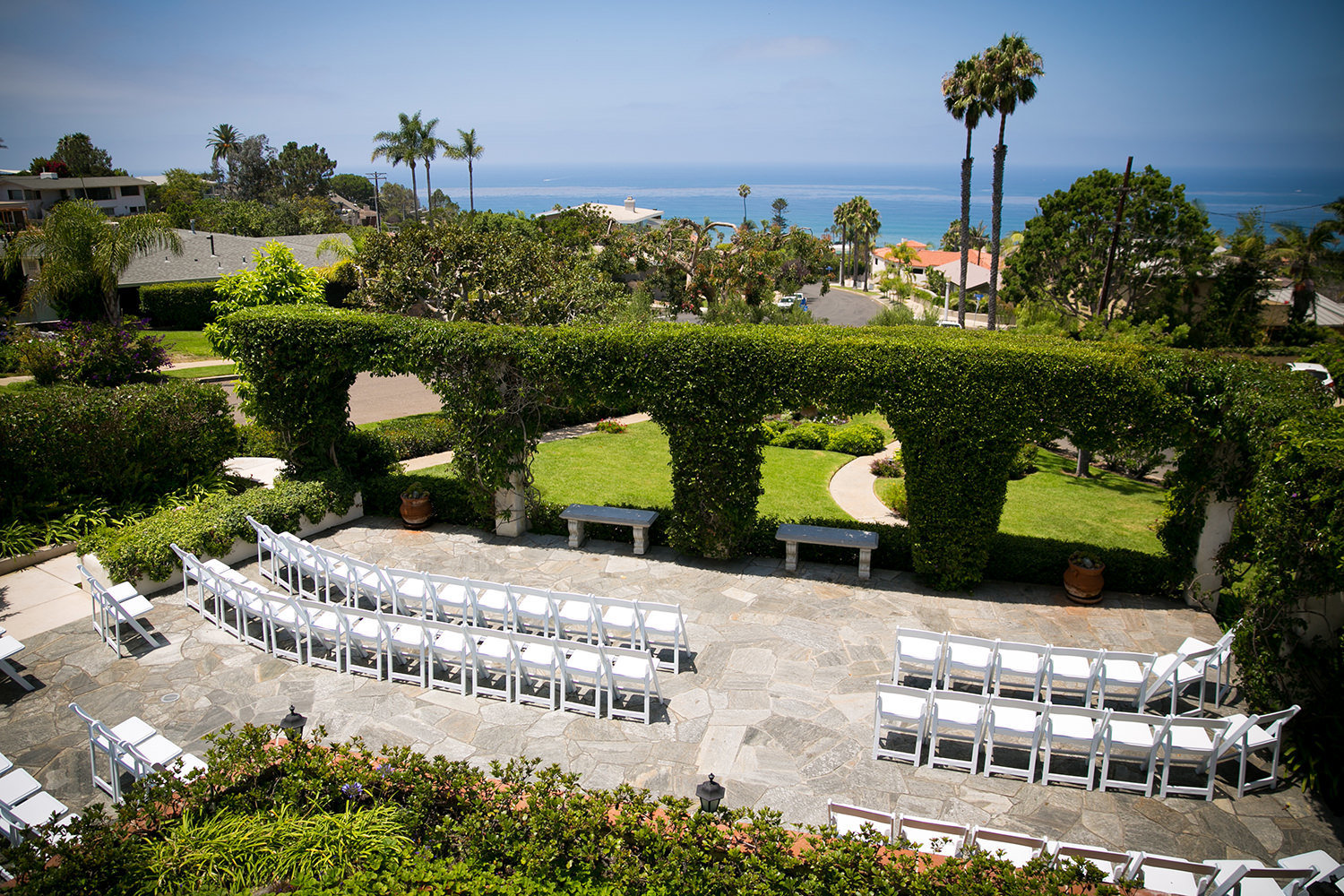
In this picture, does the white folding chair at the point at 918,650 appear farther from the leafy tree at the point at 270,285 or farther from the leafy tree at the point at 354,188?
the leafy tree at the point at 354,188

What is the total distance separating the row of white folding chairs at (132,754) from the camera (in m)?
6.63

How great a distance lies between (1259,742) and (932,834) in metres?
3.51

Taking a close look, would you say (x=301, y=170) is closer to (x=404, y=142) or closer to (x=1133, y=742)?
(x=404, y=142)

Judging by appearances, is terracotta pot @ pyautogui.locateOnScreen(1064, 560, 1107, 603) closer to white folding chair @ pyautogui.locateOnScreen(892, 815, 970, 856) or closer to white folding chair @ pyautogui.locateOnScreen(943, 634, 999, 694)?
white folding chair @ pyautogui.locateOnScreen(943, 634, 999, 694)

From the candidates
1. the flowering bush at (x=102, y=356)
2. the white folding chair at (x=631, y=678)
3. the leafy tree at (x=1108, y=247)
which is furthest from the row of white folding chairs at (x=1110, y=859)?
the leafy tree at (x=1108, y=247)

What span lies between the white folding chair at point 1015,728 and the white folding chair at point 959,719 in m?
0.09

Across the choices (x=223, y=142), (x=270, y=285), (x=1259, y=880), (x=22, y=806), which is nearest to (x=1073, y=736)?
(x=1259, y=880)

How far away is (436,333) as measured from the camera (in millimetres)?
12562

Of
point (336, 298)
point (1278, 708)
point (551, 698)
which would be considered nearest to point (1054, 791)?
point (1278, 708)

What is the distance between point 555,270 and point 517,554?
1254 centimetres

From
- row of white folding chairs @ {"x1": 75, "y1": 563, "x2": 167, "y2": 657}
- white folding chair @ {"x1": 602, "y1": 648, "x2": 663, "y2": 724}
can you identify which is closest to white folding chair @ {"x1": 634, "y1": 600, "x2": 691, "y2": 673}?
white folding chair @ {"x1": 602, "y1": 648, "x2": 663, "y2": 724}

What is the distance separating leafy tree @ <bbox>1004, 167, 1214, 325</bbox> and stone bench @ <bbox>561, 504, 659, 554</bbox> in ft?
76.4

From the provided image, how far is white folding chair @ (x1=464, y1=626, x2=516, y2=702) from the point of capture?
8.22m

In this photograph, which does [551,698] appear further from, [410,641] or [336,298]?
[336,298]
